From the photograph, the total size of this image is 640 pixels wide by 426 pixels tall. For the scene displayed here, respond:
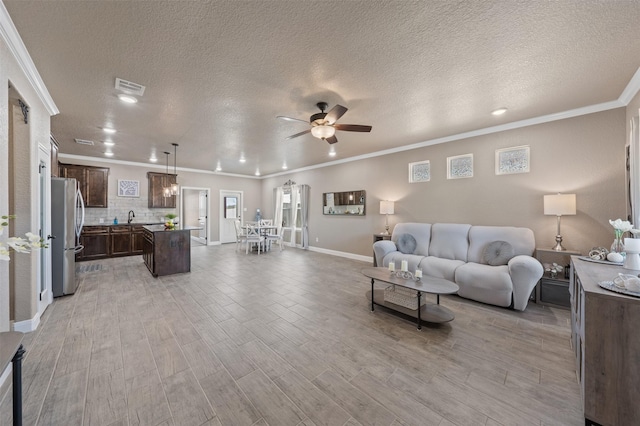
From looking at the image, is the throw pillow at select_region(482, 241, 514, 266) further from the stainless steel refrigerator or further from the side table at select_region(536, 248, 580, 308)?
the stainless steel refrigerator

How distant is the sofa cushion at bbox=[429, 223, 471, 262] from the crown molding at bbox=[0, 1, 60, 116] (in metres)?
5.50

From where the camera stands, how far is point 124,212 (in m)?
6.96

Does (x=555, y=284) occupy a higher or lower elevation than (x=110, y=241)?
lower

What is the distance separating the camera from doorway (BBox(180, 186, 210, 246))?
859 cm

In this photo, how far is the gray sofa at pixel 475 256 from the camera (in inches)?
122

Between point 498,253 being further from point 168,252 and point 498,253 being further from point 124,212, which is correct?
point 124,212

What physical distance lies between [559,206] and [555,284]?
41.4 inches

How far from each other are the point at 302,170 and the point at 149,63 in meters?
5.80

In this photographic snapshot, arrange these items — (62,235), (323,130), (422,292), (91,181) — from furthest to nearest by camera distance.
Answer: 1. (91,181)
2. (62,235)
3. (323,130)
4. (422,292)

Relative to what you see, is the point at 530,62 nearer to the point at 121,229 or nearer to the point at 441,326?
the point at 441,326

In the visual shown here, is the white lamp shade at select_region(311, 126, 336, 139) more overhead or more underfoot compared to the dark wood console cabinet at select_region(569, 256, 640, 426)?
more overhead

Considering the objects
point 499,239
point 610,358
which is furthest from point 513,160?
point 610,358

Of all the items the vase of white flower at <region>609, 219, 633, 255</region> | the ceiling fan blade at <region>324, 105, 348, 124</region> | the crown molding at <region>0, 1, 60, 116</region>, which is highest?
the crown molding at <region>0, 1, 60, 116</region>

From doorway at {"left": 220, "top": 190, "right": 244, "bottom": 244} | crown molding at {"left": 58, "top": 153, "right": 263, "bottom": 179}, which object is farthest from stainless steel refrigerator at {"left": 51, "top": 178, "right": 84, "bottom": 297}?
doorway at {"left": 220, "top": 190, "right": 244, "bottom": 244}
